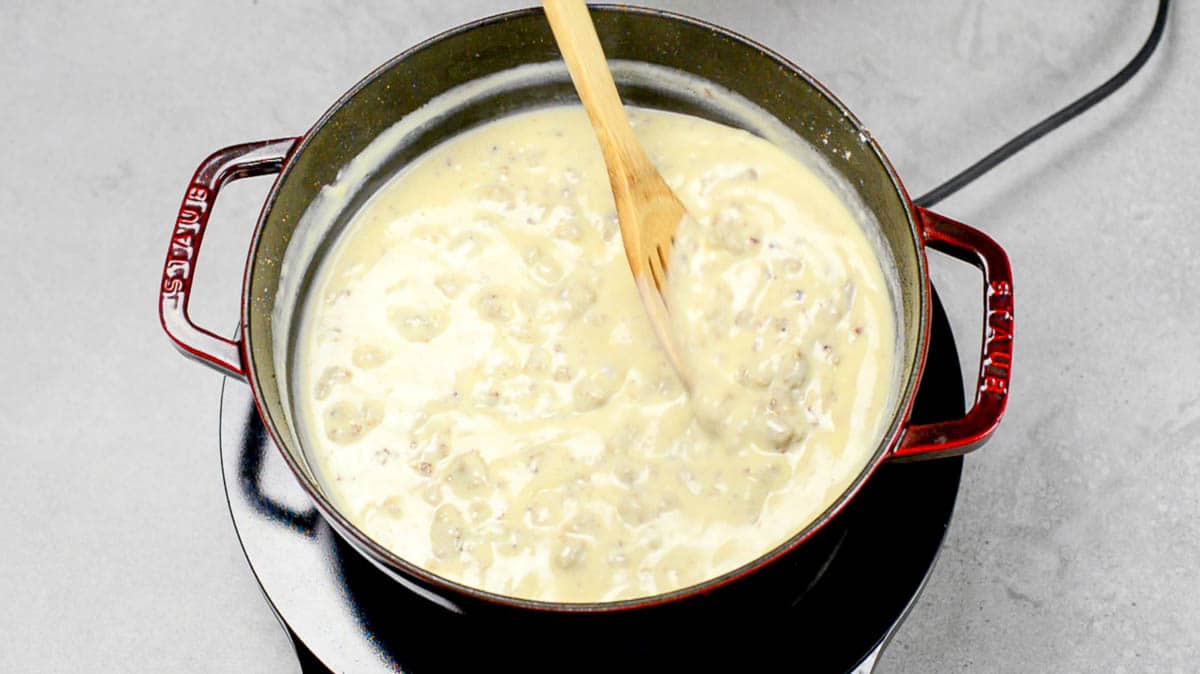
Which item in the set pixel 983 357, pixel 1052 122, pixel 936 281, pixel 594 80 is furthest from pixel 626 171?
pixel 1052 122

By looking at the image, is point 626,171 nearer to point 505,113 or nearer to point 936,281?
point 505,113

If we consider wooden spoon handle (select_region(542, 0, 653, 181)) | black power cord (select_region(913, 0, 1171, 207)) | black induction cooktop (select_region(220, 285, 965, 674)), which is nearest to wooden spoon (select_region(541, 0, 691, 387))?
wooden spoon handle (select_region(542, 0, 653, 181))

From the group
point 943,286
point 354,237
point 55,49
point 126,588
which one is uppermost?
point 55,49

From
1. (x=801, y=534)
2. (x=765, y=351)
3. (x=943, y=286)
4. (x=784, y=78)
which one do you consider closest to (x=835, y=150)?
(x=784, y=78)

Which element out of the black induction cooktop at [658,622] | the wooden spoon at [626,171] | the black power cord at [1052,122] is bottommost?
the black induction cooktop at [658,622]

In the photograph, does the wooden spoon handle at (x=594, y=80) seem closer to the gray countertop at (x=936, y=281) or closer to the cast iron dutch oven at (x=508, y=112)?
the cast iron dutch oven at (x=508, y=112)

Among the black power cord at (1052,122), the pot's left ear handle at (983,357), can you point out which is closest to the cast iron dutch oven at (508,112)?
the pot's left ear handle at (983,357)

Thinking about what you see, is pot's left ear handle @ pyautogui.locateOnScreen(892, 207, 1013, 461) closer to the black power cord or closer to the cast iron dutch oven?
the cast iron dutch oven

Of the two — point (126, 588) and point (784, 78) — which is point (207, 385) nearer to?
point (126, 588)
